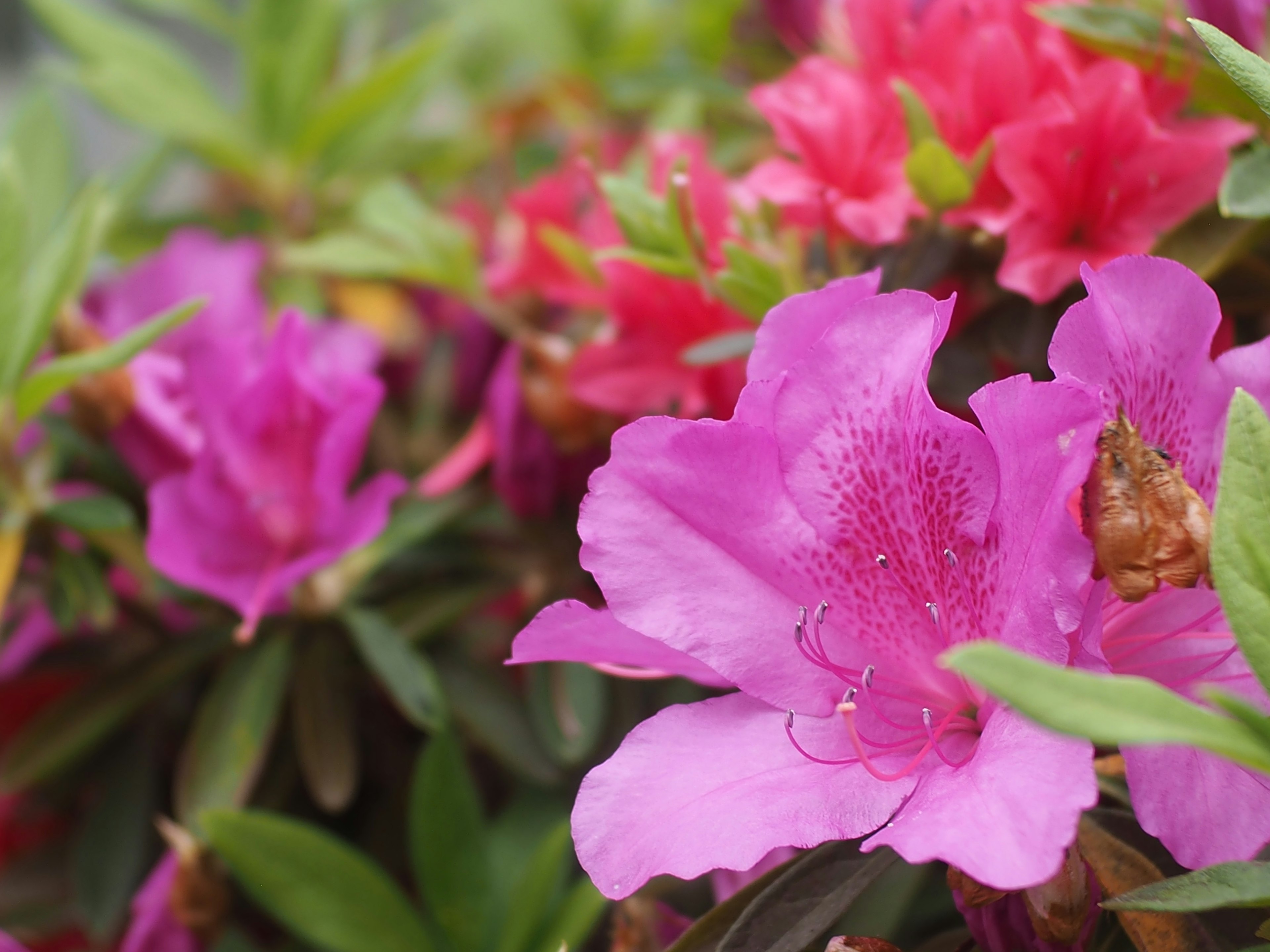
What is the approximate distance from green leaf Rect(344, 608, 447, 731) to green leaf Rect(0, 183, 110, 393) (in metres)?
0.29

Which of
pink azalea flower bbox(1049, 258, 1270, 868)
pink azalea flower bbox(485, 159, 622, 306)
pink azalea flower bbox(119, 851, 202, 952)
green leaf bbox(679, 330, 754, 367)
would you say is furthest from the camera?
pink azalea flower bbox(485, 159, 622, 306)

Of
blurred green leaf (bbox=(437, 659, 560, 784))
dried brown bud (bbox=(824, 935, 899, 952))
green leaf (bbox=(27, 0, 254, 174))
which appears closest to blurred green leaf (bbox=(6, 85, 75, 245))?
green leaf (bbox=(27, 0, 254, 174))

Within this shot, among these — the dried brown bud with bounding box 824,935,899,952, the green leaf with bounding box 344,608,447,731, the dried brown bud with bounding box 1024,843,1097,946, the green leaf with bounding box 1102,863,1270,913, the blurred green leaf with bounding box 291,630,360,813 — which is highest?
the green leaf with bounding box 1102,863,1270,913

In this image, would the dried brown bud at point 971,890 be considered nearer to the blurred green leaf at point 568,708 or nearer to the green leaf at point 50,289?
the blurred green leaf at point 568,708

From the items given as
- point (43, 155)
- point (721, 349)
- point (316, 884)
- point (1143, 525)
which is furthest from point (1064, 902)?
point (43, 155)

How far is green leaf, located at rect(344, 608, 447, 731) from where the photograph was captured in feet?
2.54

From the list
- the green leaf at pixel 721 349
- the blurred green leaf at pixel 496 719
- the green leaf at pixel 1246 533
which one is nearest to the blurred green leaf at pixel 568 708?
the blurred green leaf at pixel 496 719

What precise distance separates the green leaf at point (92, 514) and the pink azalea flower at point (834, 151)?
0.49m

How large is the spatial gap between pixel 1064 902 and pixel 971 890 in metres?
0.04

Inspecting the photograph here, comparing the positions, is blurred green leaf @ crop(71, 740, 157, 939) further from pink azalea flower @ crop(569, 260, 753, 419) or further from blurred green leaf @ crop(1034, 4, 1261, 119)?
blurred green leaf @ crop(1034, 4, 1261, 119)

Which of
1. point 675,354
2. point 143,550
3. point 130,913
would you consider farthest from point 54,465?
point 675,354

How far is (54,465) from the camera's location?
86 cm

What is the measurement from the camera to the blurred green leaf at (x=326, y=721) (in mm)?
830

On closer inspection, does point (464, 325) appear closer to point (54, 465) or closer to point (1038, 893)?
point (54, 465)
